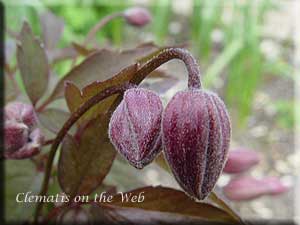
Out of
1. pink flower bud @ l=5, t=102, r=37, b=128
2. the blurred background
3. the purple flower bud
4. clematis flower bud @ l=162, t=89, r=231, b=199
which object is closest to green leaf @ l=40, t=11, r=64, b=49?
the purple flower bud

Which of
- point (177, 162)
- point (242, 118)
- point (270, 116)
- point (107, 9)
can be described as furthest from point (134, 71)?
point (107, 9)

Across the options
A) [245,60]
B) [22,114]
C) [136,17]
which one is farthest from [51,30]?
[245,60]

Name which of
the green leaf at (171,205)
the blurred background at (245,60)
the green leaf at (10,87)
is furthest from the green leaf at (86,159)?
the blurred background at (245,60)

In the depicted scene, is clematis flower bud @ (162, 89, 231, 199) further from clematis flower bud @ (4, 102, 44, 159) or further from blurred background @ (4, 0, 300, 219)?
blurred background @ (4, 0, 300, 219)

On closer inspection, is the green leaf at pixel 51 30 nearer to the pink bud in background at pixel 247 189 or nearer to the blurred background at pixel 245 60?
the pink bud in background at pixel 247 189

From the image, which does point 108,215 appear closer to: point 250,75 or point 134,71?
point 134,71

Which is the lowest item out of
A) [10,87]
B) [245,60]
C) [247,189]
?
[245,60]

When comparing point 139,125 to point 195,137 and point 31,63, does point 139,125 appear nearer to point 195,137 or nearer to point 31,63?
point 195,137
